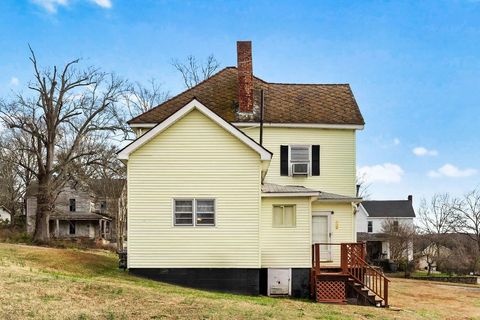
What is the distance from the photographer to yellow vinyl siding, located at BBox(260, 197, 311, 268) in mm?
19609

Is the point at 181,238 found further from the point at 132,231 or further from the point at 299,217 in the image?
the point at 299,217

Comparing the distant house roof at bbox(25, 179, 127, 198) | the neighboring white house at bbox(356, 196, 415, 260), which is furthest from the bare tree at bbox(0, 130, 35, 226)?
the neighboring white house at bbox(356, 196, 415, 260)

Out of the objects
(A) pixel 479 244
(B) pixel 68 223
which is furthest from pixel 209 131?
(B) pixel 68 223

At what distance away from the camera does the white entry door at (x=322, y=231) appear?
21.9 m

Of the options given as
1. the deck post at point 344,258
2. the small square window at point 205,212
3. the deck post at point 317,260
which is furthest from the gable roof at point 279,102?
the deck post at point 344,258

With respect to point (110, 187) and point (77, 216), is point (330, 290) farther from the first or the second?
point (77, 216)

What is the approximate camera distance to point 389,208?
74.5m

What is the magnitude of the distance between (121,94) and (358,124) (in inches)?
917

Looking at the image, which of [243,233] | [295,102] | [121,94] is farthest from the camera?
[121,94]

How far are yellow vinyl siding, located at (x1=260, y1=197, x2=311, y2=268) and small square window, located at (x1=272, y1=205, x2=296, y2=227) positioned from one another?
0.14 m

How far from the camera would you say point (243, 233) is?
18.6m

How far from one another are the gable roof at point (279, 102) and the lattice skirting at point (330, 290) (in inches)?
322

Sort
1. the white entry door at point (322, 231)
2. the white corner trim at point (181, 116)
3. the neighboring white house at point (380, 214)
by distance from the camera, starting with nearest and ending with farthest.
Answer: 1. the white corner trim at point (181, 116)
2. the white entry door at point (322, 231)
3. the neighboring white house at point (380, 214)

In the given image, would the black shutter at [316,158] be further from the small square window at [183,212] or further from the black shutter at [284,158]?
the small square window at [183,212]
